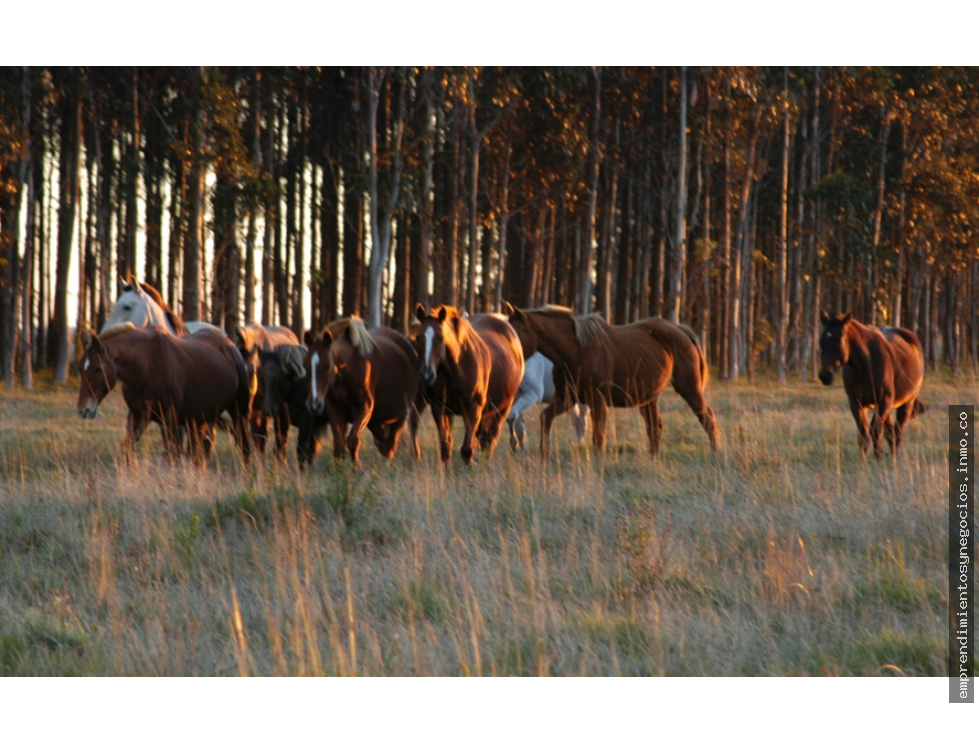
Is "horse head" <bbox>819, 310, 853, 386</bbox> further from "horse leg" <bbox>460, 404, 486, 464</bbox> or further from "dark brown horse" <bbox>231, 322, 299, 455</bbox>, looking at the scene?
"dark brown horse" <bbox>231, 322, 299, 455</bbox>

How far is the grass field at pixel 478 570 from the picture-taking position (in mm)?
4566

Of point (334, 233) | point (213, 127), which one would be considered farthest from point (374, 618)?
point (334, 233)

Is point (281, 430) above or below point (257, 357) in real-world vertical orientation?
below

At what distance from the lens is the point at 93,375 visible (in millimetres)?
8867

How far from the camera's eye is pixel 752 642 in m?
4.70

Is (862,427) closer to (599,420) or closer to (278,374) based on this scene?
(599,420)

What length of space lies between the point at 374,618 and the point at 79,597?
74.3 inches

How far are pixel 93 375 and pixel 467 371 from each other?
3721 millimetres

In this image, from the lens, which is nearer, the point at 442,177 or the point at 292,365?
the point at 292,365

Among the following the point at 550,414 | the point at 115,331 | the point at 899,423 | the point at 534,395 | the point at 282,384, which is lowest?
the point at 899,423

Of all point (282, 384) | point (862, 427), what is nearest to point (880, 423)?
point (862, 427)

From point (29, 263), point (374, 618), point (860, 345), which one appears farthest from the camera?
point (29, 263)

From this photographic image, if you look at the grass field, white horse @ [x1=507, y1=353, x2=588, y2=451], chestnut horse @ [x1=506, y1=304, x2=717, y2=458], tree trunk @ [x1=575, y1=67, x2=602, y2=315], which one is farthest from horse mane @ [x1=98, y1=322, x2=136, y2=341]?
tree trunk @ [x1=575, y1=67, x2=602, y2=315]

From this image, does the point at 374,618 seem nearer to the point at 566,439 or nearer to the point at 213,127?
the point at 566,439
